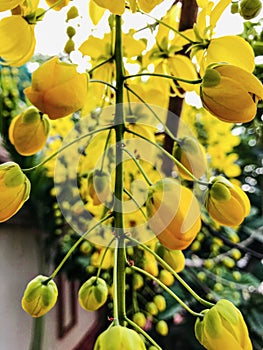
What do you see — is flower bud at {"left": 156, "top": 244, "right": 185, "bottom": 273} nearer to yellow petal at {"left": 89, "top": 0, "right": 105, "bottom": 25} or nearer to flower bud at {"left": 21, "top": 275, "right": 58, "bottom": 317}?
flower bud at {"left": 21, "top": 275, "right": 58, "bottom": 317}

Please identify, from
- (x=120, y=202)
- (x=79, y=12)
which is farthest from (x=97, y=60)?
(x=120, y=202)

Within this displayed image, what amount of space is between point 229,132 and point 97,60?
230 millimetres

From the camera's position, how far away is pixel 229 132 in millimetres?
547

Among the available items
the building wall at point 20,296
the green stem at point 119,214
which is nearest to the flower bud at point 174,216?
the green stem at point 119,214

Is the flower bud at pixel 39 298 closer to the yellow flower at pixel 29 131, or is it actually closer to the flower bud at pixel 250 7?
the yellow flower at pixel 29 131

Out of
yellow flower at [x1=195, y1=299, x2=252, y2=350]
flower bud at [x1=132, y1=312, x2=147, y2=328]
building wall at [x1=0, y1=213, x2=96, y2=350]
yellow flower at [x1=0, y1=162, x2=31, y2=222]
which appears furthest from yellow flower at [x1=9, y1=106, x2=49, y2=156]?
building wall at [x1=0, y1=213, x2=96, y2=350]

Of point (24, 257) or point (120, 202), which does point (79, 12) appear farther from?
point (24, 257)

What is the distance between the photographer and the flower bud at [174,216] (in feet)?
0.67

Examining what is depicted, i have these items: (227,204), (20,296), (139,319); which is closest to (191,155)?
(227,204)

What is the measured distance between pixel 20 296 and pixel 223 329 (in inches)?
17.3

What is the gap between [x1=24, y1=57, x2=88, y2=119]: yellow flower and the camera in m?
0.20

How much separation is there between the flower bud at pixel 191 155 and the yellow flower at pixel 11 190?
9cm

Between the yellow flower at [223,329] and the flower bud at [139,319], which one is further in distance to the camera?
the flower bud at [139,319]

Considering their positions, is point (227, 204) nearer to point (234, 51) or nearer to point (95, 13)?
point (234, 51)
